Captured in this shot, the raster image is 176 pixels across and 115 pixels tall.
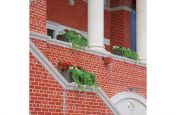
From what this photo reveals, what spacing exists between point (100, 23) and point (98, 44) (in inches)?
29.3

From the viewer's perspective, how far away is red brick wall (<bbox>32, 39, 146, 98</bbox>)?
1141 centimetres

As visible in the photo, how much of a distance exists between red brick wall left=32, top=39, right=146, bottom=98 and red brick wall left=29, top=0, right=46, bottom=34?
0.37 meters

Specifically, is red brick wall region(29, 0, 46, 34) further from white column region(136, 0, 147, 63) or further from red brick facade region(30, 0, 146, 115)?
white column region(136, 0, 147, 63)

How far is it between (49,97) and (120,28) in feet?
36.3

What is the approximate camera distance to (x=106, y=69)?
46.0 feet

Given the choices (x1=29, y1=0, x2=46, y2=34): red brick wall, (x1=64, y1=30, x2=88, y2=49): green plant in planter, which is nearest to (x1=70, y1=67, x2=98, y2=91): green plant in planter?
(x1=29, y1=0, x2=46, y2=34): red brick wall

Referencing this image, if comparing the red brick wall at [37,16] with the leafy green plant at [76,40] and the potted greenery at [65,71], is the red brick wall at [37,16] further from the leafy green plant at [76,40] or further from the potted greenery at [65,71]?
the leafy green plant at [76,40]

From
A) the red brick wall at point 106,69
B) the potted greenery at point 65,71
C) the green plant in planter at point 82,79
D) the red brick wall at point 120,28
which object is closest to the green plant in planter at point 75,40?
the red brick wall at point 106,69

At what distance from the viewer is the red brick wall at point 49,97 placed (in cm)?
843

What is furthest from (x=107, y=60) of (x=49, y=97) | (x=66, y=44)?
(x=49, y=97)

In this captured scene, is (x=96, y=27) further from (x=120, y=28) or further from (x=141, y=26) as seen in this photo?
(x=120, y=28)
